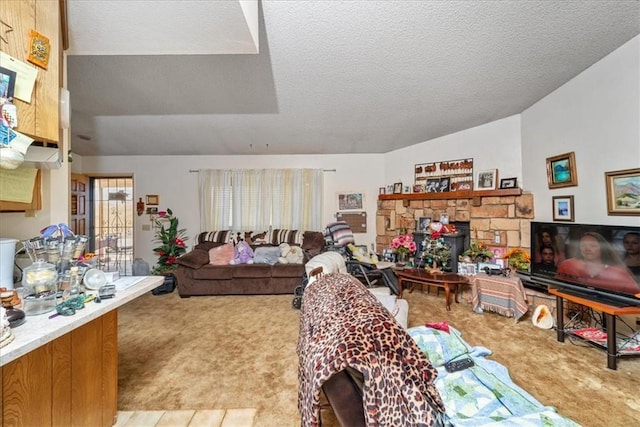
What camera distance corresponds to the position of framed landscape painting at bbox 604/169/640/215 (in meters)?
2.06

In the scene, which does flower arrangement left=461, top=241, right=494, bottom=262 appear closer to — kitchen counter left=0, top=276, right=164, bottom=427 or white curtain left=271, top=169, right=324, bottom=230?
white curtain left=271, top=169, right=324, bottom=230

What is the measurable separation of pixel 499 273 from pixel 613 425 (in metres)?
1.74

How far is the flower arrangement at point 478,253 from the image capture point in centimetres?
337

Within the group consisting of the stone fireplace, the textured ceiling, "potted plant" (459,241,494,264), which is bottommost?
"potted plant" (459,241,494,264)

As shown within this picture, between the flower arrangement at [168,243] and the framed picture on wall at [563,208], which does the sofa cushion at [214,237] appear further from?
the framed picture on wall at [563,208]

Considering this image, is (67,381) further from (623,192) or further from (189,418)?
(623,192)

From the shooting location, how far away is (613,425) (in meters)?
1.47

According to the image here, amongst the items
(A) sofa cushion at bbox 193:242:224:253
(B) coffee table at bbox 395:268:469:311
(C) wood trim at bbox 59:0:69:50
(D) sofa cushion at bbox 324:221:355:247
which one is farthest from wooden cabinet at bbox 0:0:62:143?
(D) sofa cushion at bbox 324:221:355:247

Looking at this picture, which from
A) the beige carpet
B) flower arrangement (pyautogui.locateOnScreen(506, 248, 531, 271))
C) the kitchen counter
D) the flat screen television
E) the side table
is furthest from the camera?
flower arrangement (pyautogui.locateOnScreen(506, 248, 531, 271))

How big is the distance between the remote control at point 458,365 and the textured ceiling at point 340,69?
2.30 m

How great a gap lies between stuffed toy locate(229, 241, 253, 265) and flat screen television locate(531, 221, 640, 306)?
3.66 m

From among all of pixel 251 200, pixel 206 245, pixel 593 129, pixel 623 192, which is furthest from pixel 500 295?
pixel 206 245

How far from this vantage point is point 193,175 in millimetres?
5000

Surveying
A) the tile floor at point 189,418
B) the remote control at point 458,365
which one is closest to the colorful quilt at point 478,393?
→ the remote control at point 458,365
